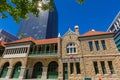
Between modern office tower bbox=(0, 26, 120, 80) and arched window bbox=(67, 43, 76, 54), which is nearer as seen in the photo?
modern office tower bbox=(0, 26, 120, 80)

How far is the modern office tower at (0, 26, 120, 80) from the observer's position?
2297 cm

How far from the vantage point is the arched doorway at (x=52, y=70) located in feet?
86.7

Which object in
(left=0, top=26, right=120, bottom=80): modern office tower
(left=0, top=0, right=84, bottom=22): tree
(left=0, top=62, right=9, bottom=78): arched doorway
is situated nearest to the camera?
(left=0, top=0, right=84, bottom=22): tree

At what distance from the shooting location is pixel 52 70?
27531 mm

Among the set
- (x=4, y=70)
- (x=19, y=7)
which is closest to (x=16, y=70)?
(x=4, y=70)

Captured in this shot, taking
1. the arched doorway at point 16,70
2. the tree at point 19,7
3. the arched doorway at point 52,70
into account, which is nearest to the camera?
the tree at point 19,7

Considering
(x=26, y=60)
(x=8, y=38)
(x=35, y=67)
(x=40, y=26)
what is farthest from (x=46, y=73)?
(x=40, y=26)

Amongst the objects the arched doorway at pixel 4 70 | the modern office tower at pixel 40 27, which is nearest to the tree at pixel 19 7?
the arched doorway at pixel 4 70

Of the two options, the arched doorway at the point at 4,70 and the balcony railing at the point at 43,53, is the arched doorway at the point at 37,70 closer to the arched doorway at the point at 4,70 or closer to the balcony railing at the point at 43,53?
the balcony railing at the point at 43,53

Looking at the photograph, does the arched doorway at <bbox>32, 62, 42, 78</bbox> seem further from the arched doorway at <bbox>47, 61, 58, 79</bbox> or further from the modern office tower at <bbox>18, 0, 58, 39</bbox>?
the modern office tower at <bbox>18, 0, 58, 39</bbox>

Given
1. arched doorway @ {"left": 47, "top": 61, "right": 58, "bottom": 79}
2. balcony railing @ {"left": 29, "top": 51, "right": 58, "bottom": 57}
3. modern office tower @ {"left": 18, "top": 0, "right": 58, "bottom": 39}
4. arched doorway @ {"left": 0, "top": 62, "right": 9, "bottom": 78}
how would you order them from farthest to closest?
modern office tower @ {"left": 18, "top": 0, "right": 58, "bottom": 39} < arched doorway @ {"left": 0, "top": 62, "right": 9, "bottom": 78} < balcony railing @ {"left": 29, "top": 51, "right": 58, "bottom": 57} < arched doorway @ {"left": 47, "top": 61, "right": 58, "bottom": 79}

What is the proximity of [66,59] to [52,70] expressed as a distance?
4911 millimetres

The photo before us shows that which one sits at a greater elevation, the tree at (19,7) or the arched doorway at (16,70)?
the tree at (19,7)

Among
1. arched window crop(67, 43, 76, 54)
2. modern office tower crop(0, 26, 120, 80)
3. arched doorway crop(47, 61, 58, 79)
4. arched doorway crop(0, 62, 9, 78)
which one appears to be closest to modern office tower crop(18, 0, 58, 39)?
arched doorway crop(0, 62, 9, 78)
